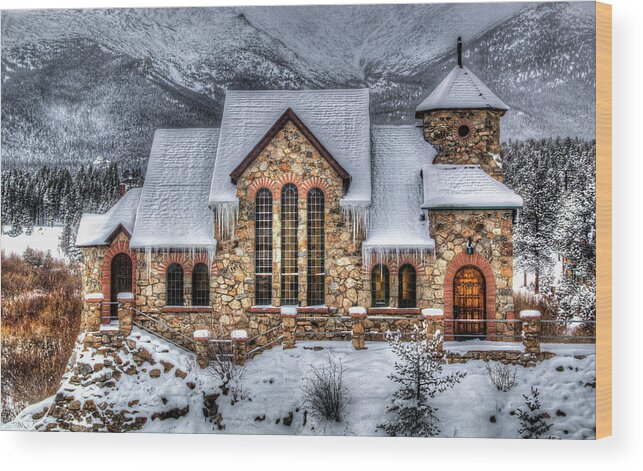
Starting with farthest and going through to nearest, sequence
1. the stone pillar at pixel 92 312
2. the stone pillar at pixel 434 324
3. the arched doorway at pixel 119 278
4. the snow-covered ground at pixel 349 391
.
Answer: the arched doorway at pixel 119 278 → the stone pillar at pixel 92 312 → the stone pillar at pixel 434 324 → the snow-covered ground at pixel 349 391

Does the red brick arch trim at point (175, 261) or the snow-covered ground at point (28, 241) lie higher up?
the snow-covered ground at point (28, 241)

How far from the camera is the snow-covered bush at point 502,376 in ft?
38.0

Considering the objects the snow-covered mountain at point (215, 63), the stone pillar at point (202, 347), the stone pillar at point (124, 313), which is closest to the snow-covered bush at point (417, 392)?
the stone pillar at point (202, 347)

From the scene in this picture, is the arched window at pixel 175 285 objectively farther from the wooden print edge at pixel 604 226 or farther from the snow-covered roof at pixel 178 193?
the wooden print edge at pixel 604 226

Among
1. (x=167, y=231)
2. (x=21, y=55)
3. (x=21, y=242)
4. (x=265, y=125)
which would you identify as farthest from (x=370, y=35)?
(x=21, y=242)

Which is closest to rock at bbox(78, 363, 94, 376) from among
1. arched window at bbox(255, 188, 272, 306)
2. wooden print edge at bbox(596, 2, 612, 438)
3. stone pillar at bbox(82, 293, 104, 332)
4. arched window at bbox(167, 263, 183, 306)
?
stone pillar at bbox(82, 293, 104, 332)

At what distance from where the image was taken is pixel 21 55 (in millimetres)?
12492

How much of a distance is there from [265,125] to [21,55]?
4.62 meters

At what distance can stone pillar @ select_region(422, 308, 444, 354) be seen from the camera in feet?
39.1

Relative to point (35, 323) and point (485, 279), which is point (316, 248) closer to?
point (485, 279)

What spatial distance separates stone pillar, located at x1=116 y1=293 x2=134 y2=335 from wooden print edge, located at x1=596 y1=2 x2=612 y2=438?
27.0 ft

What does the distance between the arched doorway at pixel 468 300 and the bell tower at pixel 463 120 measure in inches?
74.2

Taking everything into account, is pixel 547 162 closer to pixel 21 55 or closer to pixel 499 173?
pixel 499 173

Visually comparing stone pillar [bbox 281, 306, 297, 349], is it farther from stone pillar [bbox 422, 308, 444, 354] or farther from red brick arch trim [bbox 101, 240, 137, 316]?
red brick arch trim [bbox 101, 240, 137, 316]
